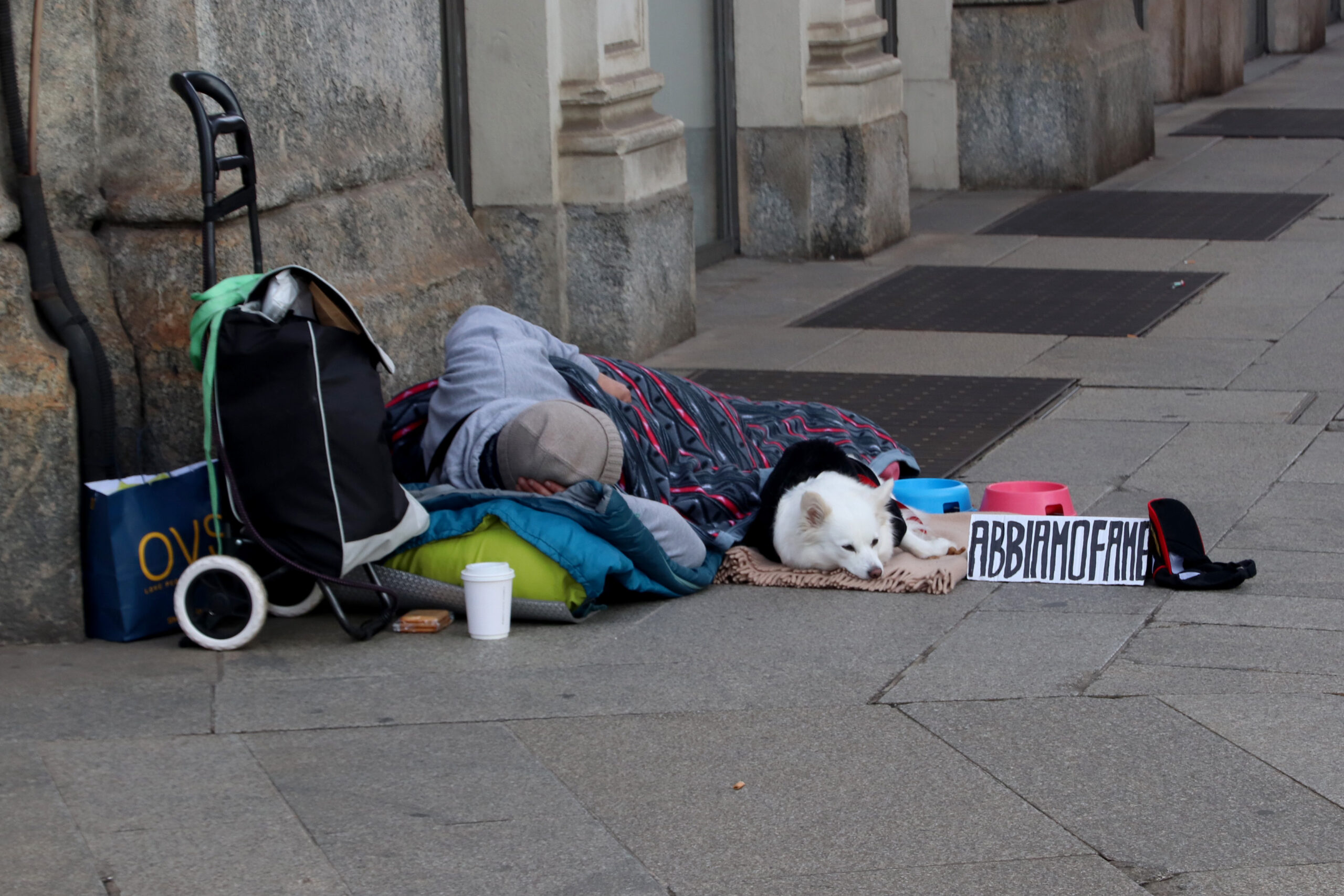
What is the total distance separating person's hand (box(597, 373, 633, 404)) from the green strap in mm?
1267

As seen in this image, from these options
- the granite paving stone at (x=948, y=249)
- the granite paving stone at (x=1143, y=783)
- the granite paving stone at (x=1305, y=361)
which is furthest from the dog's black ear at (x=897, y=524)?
the granite paving stone at (x=948, y=249)

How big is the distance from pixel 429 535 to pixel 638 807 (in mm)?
1494

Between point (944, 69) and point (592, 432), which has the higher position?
point (944, 69)

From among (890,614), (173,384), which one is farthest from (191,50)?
(890,614)

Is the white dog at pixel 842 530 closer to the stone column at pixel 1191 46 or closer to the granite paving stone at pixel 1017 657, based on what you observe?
the granite paving stone at pixel 1017 657

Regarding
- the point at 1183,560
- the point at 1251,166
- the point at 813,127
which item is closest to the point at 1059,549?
the point at 1183,560

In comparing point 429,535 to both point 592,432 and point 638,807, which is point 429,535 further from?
point 638,807

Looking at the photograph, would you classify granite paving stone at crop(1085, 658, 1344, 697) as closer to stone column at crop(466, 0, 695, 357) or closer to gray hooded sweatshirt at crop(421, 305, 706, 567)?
gray hooded sweatshirt at crop(421, 305, 706, 567)

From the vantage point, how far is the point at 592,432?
16.8 ft

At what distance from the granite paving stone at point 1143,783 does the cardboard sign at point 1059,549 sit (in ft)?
3.02

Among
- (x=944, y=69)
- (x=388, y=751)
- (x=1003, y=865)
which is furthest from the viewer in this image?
(x=944, y=69)

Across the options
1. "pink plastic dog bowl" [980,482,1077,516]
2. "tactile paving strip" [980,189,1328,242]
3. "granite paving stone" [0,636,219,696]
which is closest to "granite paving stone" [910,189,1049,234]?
"tactile paving strip" [980,189,1328,242]

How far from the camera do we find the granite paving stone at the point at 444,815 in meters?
Answer: 3.40

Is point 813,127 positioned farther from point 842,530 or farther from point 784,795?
point 784,795
